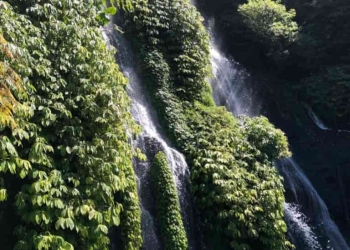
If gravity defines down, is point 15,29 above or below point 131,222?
above

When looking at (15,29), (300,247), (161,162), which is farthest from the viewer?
(300,247)

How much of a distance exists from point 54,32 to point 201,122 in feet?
12.5

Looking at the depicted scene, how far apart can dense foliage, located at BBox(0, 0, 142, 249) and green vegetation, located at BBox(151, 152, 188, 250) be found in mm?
596

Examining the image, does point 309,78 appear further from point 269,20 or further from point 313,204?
point 313,204

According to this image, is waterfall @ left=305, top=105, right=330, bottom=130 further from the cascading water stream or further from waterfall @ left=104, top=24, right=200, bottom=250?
waterfall @ left=104, top=24, right=200, bottom=250

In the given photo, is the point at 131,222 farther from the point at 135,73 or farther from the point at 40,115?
the point at 135,73

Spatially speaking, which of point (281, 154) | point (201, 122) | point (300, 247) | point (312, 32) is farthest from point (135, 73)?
point (312, 32)

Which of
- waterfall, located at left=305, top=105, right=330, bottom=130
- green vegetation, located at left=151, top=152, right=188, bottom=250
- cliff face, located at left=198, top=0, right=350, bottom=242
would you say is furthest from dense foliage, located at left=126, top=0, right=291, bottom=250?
waterfall, located at left=305, top=105, right=330, bottom=130

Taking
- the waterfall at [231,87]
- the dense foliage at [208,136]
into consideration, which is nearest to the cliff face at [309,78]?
the waterfall at [231,87]

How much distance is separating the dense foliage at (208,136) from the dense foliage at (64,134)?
1.77m

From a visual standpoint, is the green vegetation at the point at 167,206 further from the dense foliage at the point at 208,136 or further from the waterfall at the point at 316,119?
the waterfall at the point at 316,119

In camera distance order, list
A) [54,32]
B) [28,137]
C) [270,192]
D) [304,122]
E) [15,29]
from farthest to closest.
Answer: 1. [304,122]
2. [270,192]
3. [54,32]
4. [15,29]
5. [28,137]

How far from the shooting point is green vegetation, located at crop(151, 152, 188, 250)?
705cm

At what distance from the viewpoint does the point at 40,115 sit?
5.86 meters
